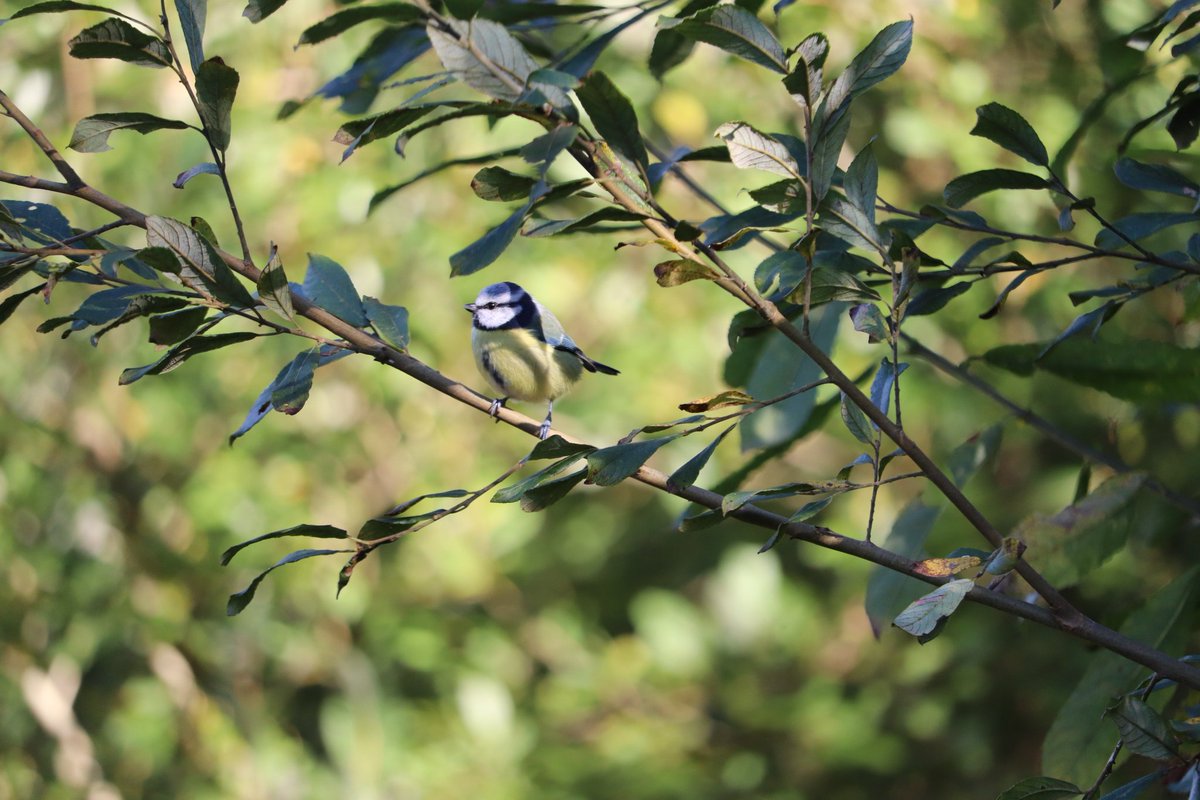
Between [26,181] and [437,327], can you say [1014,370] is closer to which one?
[26,181]

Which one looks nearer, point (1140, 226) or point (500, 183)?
point (500, 183)

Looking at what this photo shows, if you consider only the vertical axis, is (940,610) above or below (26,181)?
below

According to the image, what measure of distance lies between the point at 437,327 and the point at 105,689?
1.34 metres

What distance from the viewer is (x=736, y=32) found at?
28.4 inches

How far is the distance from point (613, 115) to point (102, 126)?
0.38 m

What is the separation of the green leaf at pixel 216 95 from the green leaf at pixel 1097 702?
33.6 inches

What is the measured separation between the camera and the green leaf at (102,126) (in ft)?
2.66

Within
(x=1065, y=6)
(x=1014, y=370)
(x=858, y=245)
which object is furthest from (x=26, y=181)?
(x=1065, y=6)

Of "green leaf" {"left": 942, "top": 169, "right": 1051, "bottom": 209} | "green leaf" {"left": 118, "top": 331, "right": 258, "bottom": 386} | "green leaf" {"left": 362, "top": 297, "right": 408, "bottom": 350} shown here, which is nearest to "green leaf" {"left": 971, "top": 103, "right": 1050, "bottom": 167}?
"green leaf" {"left": 942, "top": 169, "right": 1051, "bottom": 209}

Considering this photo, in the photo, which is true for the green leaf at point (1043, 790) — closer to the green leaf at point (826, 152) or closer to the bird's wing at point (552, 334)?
the green leaf at point (826, 152)

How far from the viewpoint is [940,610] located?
2.23 ft

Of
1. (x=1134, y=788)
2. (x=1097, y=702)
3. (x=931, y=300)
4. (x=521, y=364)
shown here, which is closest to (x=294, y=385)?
(x=931, y=300)

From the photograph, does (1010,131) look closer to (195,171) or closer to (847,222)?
(847,222)

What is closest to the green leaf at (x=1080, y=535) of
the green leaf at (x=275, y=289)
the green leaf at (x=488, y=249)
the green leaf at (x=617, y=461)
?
the green leaf at (x=617, y=461)
